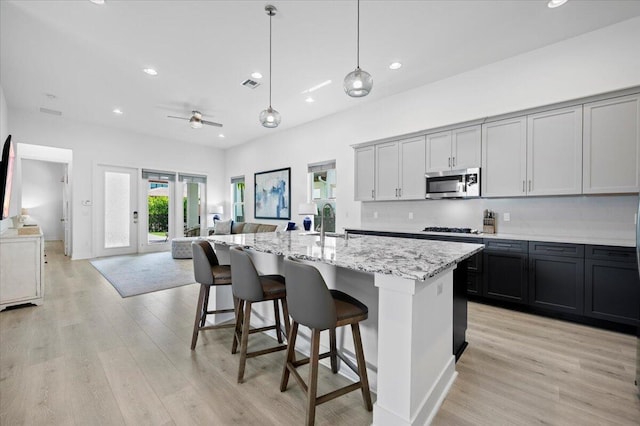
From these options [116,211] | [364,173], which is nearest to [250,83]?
[364,173]

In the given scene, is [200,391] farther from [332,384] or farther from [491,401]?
[491,401]

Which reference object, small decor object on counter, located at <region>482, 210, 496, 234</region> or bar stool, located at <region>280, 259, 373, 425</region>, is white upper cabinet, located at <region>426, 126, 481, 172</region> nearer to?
small decor object on counter, located at <region>482, 210, 496, 234</region>

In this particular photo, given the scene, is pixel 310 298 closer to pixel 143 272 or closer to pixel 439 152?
pixel 439 152

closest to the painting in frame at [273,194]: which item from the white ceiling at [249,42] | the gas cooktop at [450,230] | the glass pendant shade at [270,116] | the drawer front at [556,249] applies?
the white ceiling at [249,42]

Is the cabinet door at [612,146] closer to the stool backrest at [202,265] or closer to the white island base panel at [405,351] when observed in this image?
the white island base panel at [405,351]

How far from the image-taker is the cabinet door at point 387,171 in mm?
4539

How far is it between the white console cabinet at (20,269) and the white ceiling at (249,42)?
2402mm

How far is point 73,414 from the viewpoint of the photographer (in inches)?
64.6

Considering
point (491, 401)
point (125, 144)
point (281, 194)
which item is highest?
point (125, 144)

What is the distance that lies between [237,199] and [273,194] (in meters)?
2.10

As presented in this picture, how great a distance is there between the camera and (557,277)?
2992 mm

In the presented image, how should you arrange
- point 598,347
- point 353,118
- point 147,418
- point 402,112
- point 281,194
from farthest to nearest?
1. point 281,194
2. point 353,118
3. point 402,112
4. point 598,347
5. point 147,418

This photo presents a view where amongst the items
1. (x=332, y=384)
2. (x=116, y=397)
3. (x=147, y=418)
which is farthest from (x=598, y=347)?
(x=116, y=397)

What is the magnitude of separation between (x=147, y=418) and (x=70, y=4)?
3.71 meters
